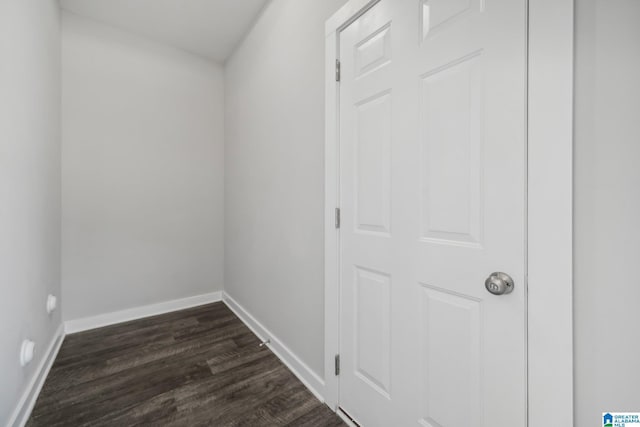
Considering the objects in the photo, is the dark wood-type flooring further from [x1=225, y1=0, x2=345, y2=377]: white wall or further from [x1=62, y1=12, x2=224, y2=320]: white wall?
[x1=62, y1=12, x2=224, y2=320]: white wall

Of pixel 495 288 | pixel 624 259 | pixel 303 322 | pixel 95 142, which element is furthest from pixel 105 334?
pixel 624 259

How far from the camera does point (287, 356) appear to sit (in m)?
1.92

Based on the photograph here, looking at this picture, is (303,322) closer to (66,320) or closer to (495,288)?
(495,288)

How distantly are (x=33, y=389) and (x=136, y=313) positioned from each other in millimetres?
1147

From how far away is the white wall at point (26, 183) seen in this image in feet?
4.07

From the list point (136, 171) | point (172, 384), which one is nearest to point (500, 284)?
point (172, 384)

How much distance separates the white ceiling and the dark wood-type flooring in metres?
2.84

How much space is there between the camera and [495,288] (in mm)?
846

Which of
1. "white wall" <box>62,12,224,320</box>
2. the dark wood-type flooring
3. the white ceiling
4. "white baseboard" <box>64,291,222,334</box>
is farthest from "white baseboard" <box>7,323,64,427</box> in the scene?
the white ceiling

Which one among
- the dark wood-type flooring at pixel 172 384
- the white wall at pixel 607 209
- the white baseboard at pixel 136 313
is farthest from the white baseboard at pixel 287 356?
the white wall at pixel 607 209

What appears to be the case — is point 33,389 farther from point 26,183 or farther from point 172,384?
point 26,183

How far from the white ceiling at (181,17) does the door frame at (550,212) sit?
2.25 metres

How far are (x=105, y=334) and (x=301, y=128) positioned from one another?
2505 mm

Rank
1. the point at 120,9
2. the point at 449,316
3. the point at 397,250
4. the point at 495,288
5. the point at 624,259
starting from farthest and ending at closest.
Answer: the point at 120,9 → the point at 397,250 → the point at 449,316 → the point at 495,288 → the point at 624,259
